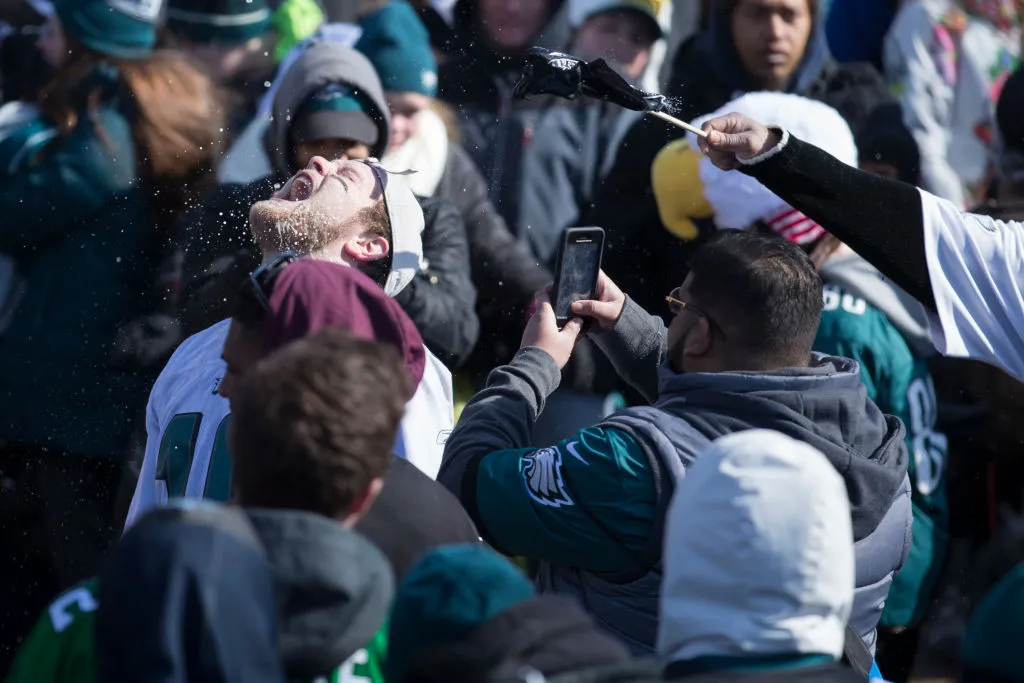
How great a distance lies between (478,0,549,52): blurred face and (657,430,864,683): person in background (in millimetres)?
3251

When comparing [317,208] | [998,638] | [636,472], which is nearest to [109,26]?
[317,208]

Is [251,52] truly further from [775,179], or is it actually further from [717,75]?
[775,179]

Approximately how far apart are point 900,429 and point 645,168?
173 cm

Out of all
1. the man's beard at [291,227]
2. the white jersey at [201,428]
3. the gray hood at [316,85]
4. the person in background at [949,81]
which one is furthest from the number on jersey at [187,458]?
the person in background at [949,81]

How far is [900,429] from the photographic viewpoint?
298cm

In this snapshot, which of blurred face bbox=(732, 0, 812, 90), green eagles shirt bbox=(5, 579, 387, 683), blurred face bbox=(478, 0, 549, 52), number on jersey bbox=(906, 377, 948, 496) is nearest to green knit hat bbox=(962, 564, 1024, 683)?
green eagles shirt bbox=(5, 579, 387, 683)

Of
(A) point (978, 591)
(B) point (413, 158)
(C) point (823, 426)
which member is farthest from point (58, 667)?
(B) point (413, 158)

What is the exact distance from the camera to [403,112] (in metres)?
4.64

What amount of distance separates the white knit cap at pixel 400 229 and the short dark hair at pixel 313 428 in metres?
1.53

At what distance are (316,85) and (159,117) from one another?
553mm

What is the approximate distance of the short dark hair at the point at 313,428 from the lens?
6.14 feet

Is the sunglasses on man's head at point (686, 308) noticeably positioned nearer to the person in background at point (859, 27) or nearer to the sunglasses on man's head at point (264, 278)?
the sunglasses on man's head at point (264, 278)

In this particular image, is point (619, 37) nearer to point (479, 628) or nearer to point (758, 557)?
point (758, 557)

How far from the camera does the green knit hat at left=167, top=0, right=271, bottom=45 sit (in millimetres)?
5523
